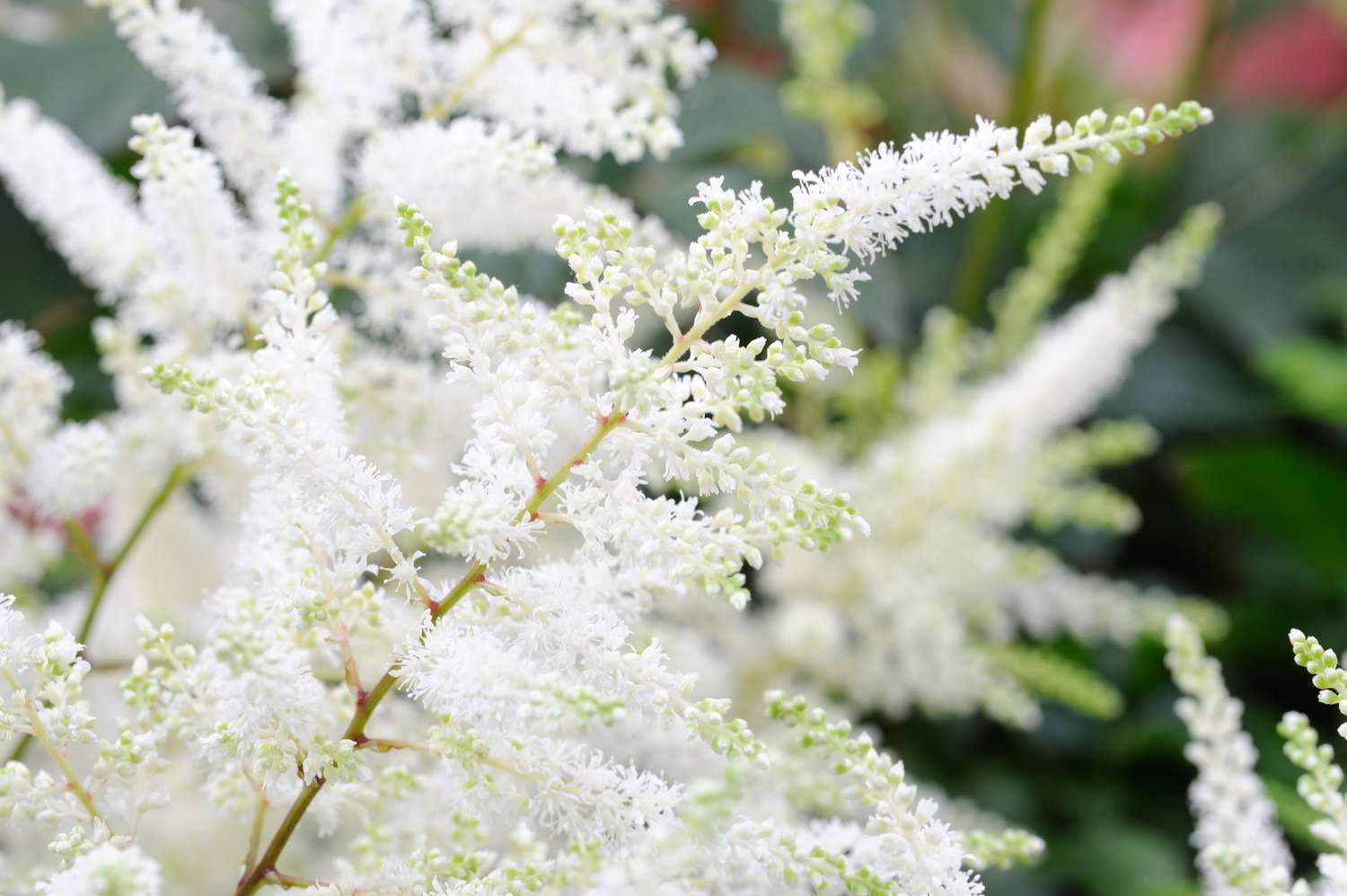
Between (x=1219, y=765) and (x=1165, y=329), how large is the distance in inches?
29.4

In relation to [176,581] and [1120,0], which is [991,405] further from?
[1120,0]

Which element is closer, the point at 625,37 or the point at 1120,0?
the point at 625,37

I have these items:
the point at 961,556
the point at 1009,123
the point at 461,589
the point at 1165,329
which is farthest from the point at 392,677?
the point at 1165,329

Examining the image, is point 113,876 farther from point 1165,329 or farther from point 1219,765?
point 1165,329

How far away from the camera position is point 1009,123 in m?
0.92

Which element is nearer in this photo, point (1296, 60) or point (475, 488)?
point (475, 488)

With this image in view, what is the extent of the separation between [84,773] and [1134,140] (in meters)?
0.47

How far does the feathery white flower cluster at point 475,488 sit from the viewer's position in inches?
12.9

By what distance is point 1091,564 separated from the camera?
100cm

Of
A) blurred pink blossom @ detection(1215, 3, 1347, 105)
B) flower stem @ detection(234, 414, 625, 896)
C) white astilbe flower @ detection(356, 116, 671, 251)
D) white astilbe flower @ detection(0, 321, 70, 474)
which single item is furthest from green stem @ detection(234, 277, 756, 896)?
blurred pink blossom @ detection(1215, 3, 1347, 105)

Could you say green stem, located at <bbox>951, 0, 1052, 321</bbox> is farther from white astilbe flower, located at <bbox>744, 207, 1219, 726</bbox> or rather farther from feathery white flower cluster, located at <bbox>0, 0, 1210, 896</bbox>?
feathery white flower cluster, located at <bbox>0, 0, 1210, 896</bbox>

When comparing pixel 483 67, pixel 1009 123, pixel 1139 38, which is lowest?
pixel 483 67

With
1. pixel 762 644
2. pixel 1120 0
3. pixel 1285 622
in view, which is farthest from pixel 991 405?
pixel 1120 0

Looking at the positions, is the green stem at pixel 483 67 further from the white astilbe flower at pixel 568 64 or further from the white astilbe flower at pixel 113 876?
the white astilbe flower at pixel 113 876
